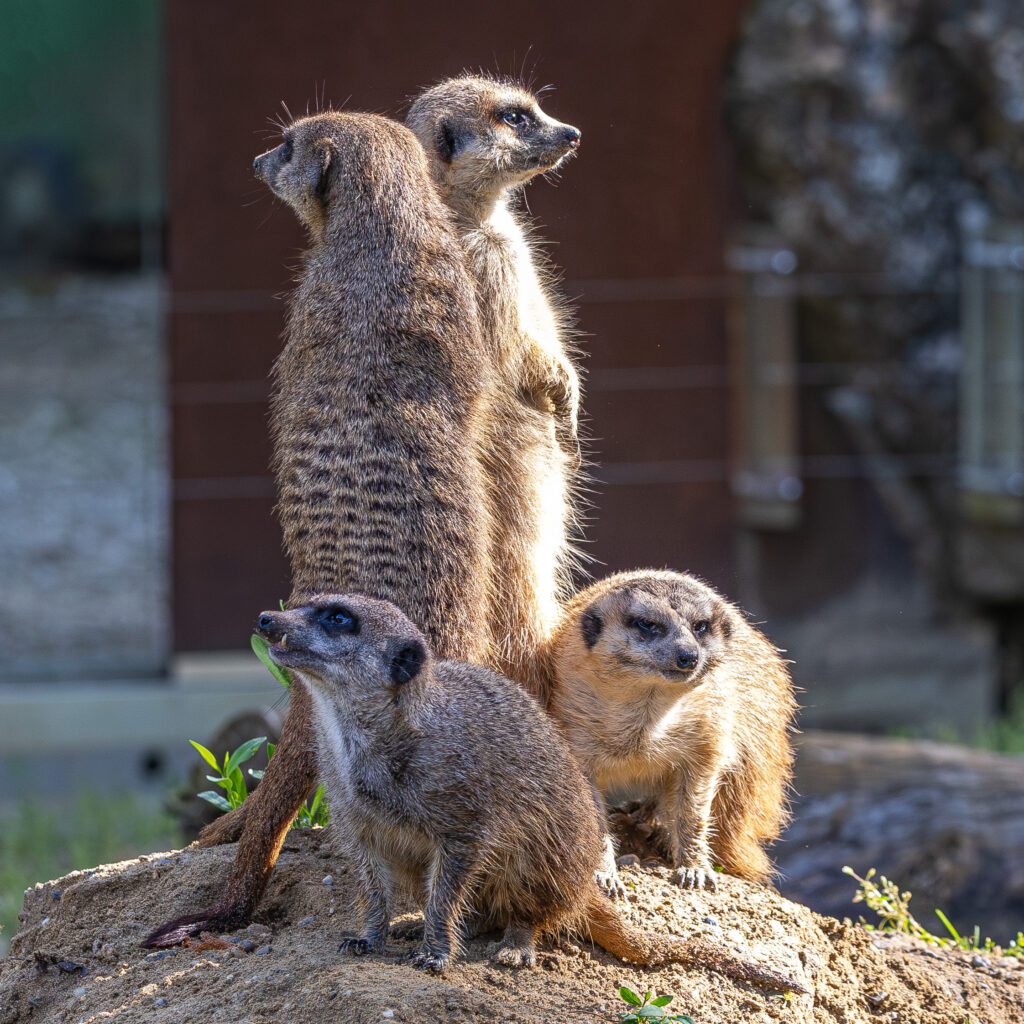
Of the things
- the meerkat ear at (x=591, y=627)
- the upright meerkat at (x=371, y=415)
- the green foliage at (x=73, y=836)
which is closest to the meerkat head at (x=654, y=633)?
the meerkat ear at (x=591, y=627)

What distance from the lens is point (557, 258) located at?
6.68 m

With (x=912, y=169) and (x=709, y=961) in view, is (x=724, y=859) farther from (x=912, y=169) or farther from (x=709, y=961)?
(x=912, y=169)

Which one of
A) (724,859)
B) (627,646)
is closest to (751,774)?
(724,859)

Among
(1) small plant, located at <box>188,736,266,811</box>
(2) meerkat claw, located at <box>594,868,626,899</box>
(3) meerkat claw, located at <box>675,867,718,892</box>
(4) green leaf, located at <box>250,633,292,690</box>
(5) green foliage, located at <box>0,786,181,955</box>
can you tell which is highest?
(4) green leaf, located at <box>250,633,292,690</box>

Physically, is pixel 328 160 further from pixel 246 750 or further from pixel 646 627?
pixel 246 750

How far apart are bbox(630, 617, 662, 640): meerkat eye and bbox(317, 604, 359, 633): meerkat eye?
2.72 ft

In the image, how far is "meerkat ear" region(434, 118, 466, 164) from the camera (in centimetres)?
342

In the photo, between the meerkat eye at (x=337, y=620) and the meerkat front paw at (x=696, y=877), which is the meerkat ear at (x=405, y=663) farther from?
the meerkat front paw at (x=696, y=877)

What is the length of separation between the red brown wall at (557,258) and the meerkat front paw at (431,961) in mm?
4276

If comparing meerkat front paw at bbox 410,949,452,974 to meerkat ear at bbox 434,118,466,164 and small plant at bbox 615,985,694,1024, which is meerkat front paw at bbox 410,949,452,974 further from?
meerkat ear at bbox 434,118,466,164

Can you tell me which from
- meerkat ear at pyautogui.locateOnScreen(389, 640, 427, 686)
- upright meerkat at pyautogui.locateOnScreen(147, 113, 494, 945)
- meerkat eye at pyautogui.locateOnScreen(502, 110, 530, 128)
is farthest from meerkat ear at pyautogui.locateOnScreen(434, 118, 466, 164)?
meerkat ear at pyautogui.locateOnScreen(389, 640, 427, 686)

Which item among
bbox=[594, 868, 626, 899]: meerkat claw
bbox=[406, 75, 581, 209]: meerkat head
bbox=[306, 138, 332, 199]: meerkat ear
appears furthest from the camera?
bbox=[406, 75, 581, 209]: meerkat head

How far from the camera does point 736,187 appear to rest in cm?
802

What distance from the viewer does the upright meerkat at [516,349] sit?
10.5 ft
